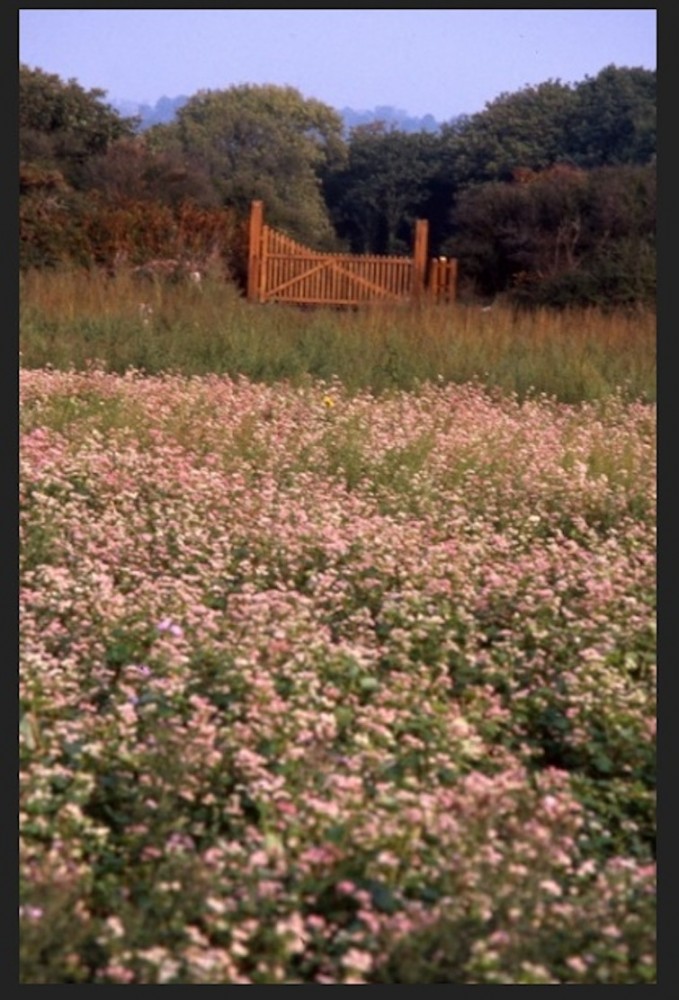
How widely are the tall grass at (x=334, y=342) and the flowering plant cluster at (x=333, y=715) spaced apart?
10.2ft

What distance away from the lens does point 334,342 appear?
1202 centimetres

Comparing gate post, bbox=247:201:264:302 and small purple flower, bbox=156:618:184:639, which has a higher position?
gate post, bbox=247:201:264:302

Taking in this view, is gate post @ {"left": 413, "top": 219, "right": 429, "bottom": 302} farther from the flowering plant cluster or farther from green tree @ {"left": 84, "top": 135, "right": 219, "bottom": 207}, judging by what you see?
the flowering plant cluster

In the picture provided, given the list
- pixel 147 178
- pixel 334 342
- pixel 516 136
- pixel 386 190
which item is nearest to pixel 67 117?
pixel 147 178

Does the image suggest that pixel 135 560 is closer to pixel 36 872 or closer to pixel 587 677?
pixel 587 677

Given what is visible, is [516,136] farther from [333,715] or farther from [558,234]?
[333,715]

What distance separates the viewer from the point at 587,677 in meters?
4.60

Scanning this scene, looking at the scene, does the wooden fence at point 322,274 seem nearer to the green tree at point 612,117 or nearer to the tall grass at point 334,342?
the tall grass at point 334,342

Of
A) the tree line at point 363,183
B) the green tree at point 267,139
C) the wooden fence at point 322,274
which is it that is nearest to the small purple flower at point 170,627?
the tree line at point 363,183

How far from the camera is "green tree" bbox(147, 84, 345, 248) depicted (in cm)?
3809

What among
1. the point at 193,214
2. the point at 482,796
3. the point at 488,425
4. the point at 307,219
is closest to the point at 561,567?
the point at 482,796

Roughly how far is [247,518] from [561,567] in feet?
4.41

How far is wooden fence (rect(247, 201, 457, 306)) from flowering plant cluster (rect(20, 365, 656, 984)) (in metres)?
14.9

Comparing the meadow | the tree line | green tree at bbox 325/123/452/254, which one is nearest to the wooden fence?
the tree line
